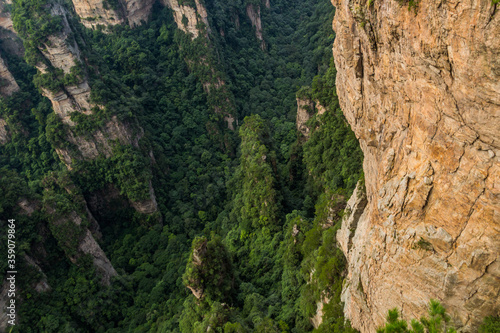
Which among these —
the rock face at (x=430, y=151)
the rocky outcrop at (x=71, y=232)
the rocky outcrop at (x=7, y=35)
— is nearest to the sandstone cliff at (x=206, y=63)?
the rocky outcrop at (x=7, y=35)

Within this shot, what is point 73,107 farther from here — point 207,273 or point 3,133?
point 207,273

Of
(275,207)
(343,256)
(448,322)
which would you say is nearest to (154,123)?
(275,207)

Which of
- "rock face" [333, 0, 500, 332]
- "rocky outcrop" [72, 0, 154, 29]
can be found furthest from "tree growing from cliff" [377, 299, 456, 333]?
"rocky outcrop" [72, 0, 154, 29]

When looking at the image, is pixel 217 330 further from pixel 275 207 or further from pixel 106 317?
pixel 106 317

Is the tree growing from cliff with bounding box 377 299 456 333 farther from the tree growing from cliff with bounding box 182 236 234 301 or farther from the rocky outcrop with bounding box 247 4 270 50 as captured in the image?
the rocky outcrop with bounding box 247 4 270 50

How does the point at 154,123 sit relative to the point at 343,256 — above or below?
below
